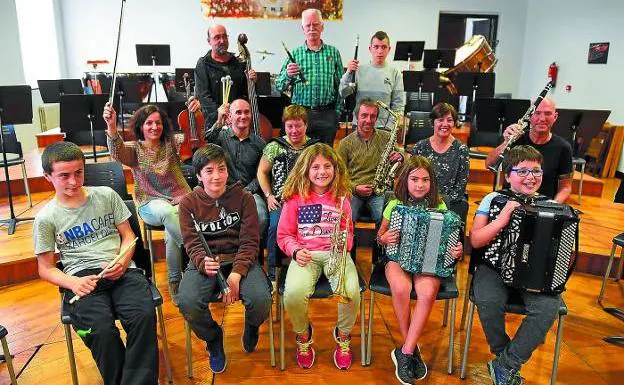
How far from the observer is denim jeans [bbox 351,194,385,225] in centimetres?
328

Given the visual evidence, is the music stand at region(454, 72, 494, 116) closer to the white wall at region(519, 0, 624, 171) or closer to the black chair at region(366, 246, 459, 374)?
the white wall at region(519, 0, 624, 171)

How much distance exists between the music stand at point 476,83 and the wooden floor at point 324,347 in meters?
3.17

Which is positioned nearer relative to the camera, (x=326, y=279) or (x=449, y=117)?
(x=326, y=279)

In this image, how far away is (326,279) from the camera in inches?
100

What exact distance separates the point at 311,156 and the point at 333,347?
1.14m

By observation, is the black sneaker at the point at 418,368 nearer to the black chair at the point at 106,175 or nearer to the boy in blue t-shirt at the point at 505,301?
the boy in blue t-shirt at the point at 505,301

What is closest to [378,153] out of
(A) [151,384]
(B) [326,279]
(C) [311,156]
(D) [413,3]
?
(C) [311,156]

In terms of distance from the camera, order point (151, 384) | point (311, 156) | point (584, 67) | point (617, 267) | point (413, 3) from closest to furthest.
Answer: point (151, 384)
point (311, 156)
point (617, 267)
point (584, 67)
point (413, 3)

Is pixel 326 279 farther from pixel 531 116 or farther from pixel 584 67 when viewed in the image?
pixel 584 67

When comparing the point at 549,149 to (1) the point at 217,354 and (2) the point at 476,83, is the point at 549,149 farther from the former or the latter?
(2) the point at 476,83

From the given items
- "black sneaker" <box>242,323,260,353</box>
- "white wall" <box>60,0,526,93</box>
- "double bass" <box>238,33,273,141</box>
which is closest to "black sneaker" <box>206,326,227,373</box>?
"black sneaker" <box>242,323,260,353</box>

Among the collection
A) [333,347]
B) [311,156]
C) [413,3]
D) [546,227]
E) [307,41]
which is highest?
[413,3]

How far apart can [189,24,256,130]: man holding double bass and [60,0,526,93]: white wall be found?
17.7 ft

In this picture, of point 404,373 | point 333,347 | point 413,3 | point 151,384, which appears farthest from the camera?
point 413,3
